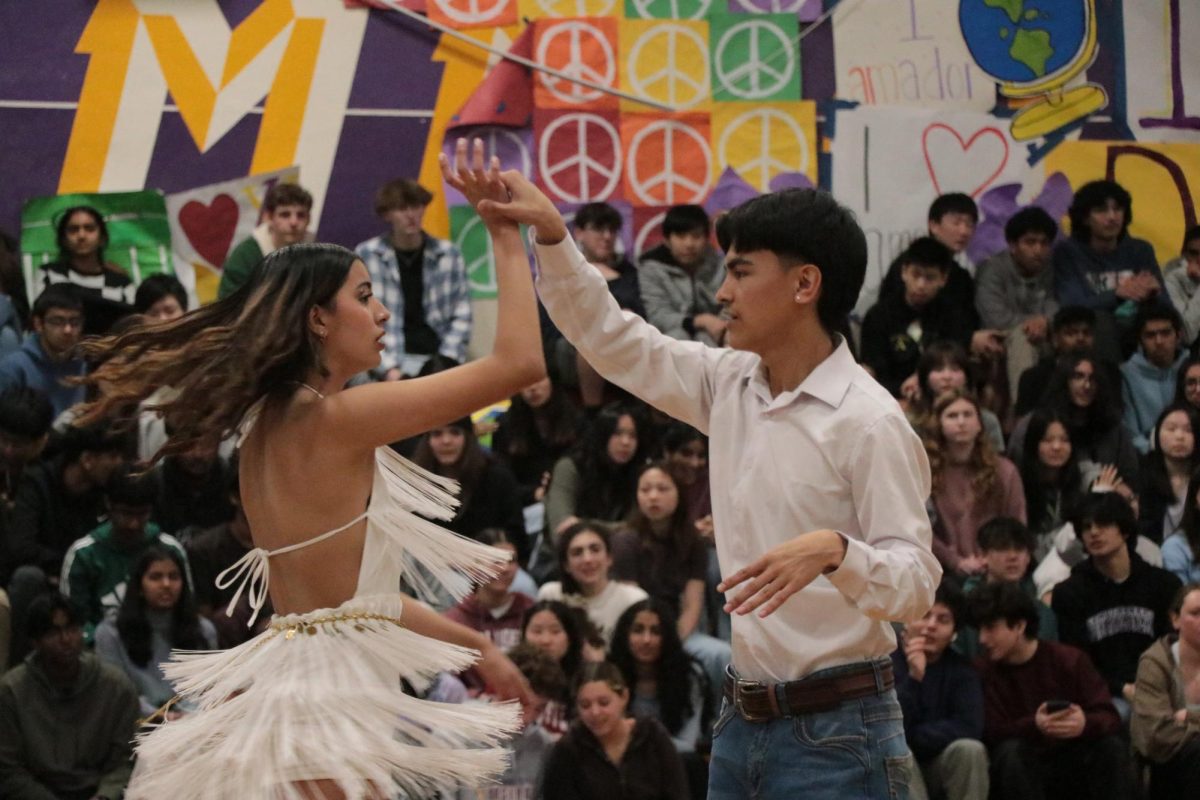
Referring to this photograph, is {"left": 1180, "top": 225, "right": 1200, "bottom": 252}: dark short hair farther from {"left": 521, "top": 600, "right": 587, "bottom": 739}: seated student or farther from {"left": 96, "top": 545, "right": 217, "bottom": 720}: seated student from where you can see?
{"left": 96, "top": 545, "right": 217, "bottom": 720}: seated student

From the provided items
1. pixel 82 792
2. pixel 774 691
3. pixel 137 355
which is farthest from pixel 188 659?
pixel 82 792

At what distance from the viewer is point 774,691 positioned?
3516 mm

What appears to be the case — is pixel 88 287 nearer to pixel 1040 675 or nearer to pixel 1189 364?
pixel 1040 675

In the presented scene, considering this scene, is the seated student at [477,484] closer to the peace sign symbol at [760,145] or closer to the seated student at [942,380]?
the seated student at [942,380]

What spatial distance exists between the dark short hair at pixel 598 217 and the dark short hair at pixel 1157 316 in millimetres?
2819

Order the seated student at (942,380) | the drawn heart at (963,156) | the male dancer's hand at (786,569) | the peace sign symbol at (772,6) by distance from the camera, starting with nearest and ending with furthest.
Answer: the male dancer's hand at (786,569) → the seated student at (942,380) → the peace sign symbol at (772,6) → the drawn heart at (963,156)

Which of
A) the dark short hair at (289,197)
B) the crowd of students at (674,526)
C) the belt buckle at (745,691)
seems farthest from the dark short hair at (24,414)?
the belt buckle at (745,691)

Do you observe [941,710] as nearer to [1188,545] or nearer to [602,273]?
[1188,545]

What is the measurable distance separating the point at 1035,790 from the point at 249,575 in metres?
4.00

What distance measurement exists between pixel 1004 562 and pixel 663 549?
1476 mm

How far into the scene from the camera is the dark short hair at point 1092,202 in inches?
389

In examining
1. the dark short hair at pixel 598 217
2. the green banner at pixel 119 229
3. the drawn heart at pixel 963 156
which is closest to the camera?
the dark short hair at pixel 598 217

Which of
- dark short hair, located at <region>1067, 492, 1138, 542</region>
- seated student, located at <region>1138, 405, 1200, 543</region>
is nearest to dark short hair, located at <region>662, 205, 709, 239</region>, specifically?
seated student, located at <region>1138, 405, 1200, 543</region>

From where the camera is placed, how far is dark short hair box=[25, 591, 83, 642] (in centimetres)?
682
